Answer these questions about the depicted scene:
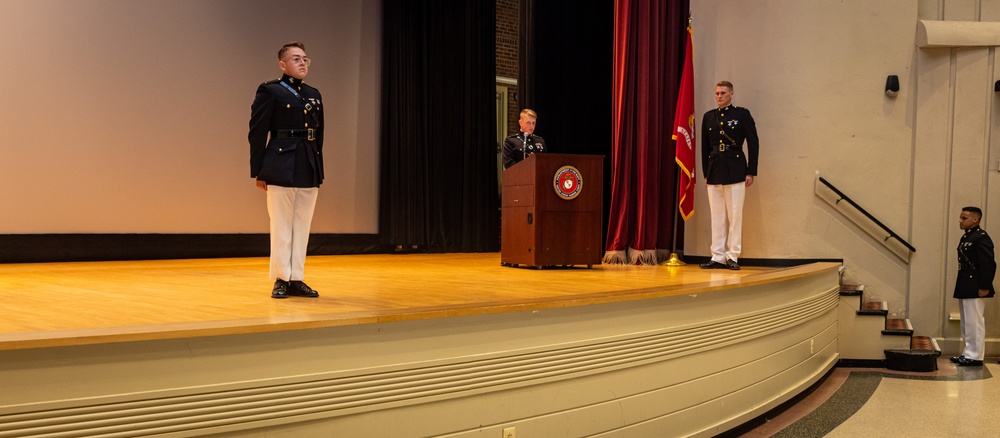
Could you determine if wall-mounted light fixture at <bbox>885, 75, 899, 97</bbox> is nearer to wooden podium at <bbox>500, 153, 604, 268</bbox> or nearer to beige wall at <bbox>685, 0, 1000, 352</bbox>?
beige wall at <bbox>685, 0, 1000, 352</bbox>

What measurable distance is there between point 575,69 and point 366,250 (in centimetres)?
300

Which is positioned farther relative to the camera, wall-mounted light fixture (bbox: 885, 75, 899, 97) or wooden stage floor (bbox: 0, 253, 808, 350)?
wall-mounted light fixture (bbox: 885, 75, 899, 97)

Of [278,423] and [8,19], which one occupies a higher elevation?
[8,19]

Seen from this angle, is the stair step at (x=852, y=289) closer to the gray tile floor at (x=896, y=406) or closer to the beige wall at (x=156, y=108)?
the gray tile floor at (x=896, y=406)

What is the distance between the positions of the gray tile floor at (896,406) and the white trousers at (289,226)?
2.73 m

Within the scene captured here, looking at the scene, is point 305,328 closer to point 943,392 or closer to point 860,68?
point 943,392

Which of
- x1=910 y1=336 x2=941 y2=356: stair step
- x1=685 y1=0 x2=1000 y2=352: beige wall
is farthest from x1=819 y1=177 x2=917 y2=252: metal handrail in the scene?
x1=910 y1=336 x2=941 y2=356: stair step

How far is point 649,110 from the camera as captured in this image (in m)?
7.58

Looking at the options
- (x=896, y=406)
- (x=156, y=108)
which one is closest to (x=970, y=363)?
(x=896, y=406)

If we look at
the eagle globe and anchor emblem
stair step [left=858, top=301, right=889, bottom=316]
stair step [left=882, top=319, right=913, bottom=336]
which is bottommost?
stair step [left=882, top=319, right=913, bottom=336]

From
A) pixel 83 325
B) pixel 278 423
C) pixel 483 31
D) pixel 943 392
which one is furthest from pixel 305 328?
pixel 483 31

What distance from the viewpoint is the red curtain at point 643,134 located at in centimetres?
737

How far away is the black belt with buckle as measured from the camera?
4023 mm

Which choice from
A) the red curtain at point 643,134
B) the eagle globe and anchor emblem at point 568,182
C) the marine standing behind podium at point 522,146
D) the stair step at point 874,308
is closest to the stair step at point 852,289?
the stair step at point 874,308
